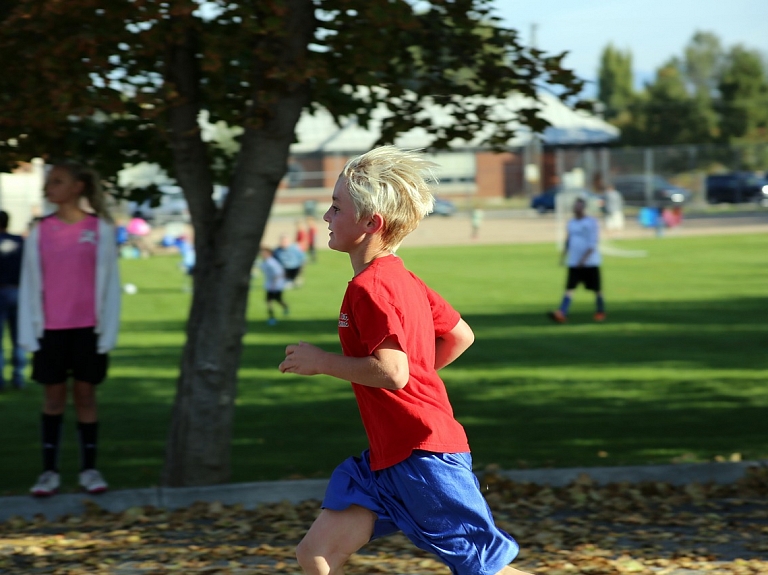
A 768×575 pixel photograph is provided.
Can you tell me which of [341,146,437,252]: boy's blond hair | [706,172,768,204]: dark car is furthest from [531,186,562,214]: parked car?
[341,146,437,252]: boy's blond hair

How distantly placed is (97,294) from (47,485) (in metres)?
1.15

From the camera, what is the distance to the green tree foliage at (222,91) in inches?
238

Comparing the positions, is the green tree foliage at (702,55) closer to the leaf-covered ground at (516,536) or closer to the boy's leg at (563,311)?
the boy's leg at (563,311)

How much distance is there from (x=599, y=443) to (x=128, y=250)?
102 feet

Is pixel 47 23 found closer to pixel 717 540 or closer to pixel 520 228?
pixel 717 540

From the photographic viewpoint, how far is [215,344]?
677 centimetres

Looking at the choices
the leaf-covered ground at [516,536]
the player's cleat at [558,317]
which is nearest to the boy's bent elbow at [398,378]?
the leaf-covered ground at [516,536]

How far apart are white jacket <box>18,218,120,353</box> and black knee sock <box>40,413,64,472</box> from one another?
1.59 ft

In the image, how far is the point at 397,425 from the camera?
11.9 feet

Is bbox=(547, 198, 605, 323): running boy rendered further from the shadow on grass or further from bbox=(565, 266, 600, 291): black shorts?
the shadow on grass

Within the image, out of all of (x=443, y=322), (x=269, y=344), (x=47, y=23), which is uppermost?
(x=47, y=23)

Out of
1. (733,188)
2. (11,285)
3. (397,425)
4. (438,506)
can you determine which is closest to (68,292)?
(397,425)

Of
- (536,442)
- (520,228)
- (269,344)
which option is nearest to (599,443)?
(536,442)

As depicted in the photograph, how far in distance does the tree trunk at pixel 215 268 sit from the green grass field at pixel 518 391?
0.78 metres
